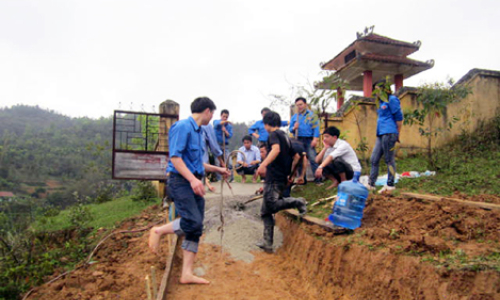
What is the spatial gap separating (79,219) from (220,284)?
6.32 m

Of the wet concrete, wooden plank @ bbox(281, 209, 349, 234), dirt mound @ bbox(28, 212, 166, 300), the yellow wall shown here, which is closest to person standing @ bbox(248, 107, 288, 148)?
the yellow wall

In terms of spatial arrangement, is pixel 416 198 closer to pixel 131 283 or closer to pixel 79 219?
pixel 131 283

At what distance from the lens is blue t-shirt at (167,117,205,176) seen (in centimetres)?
324

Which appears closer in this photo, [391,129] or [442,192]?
[442,192]

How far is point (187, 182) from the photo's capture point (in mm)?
3359

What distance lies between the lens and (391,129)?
5402mm

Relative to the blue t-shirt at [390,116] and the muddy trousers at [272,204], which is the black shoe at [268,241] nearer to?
the muddy trousers at [272,204]

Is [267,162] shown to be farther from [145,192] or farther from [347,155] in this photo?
[145,192]

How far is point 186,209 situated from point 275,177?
5.79ft

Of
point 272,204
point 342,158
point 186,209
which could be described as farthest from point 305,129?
point 186,209

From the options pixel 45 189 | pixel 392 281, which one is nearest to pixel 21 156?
pixel 45 189

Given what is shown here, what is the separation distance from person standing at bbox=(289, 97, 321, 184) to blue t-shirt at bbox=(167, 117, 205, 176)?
12.7ft

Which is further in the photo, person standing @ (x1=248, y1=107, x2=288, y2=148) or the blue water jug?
person standing @ (x1=248, y1=107, x2=288, y2=148)

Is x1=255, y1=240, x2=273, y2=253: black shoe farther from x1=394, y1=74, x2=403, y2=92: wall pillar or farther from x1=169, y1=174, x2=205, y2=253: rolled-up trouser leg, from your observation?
x1=394, y1=74, x2=403, y2=92: wall pillar
